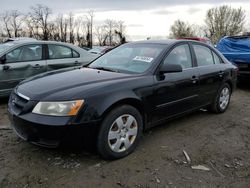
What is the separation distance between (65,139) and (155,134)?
173 cm

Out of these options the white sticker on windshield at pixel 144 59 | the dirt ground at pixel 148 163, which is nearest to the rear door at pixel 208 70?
the dirt ground at pixel 148 163

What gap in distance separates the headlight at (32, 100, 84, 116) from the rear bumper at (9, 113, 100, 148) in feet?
0.45

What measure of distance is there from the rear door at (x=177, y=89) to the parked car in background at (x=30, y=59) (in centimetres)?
334

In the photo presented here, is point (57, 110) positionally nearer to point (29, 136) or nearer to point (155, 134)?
point (29, 136)

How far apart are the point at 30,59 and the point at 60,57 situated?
0.75m

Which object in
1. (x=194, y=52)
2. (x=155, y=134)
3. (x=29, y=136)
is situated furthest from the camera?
(x=194, y=52)

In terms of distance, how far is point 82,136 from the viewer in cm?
306

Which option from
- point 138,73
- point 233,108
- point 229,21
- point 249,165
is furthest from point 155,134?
point 229,21

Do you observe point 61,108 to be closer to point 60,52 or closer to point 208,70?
point 208,70

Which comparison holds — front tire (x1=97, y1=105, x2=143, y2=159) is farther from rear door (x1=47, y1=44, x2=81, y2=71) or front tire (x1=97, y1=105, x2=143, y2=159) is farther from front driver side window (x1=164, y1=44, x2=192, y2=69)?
rear door (x1=47, y1=44, x2=81, y2=71)

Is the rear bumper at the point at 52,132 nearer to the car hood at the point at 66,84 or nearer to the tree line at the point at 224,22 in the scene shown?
the car hood at the point at 66,84

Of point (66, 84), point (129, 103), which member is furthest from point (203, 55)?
point (66, 84)

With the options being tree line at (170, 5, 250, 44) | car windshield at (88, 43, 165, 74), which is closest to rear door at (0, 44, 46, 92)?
car windshield at (88, 43, 165, 74)

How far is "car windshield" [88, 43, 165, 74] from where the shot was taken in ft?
12.9
